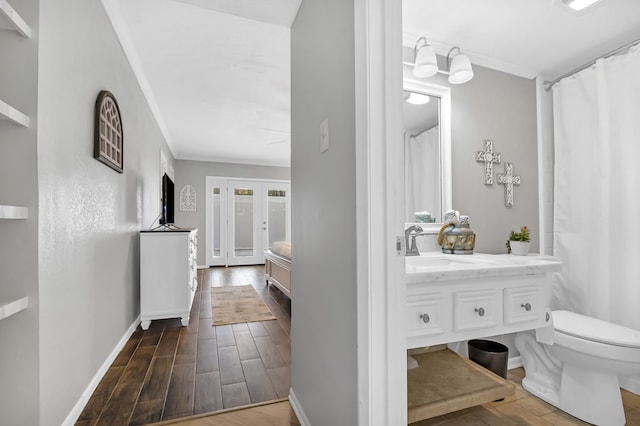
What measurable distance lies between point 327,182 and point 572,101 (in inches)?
87.4

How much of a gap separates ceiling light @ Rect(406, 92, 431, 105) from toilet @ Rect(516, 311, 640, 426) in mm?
1563

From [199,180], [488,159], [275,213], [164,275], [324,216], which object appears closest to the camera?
[324,216]

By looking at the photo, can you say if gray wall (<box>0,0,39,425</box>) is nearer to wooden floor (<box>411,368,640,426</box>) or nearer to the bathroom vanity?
the bathroom vanity

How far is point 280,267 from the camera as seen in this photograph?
12.8 ft

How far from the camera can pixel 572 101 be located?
224 centimetres

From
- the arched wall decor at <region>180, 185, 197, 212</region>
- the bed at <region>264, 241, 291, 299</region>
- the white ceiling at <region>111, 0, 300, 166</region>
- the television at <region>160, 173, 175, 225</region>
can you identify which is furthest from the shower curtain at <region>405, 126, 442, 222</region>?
the arched wall decor at <region>180, 185, 197, 212</region>

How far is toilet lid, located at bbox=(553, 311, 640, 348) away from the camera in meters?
1.53

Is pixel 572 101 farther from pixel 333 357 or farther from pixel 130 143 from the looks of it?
pixel 130 143

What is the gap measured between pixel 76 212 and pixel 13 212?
0.52 meters

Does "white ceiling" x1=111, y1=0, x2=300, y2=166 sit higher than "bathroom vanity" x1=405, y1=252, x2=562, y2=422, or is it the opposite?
"white ceiling" x1=111, y1=0, x2=300, y2=166

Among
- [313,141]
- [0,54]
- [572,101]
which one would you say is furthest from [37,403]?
[572,101]

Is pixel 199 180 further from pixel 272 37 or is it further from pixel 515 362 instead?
pixel 515 362

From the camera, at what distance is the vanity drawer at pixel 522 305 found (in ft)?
4.65

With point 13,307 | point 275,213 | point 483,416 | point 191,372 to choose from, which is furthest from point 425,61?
point 275,213
